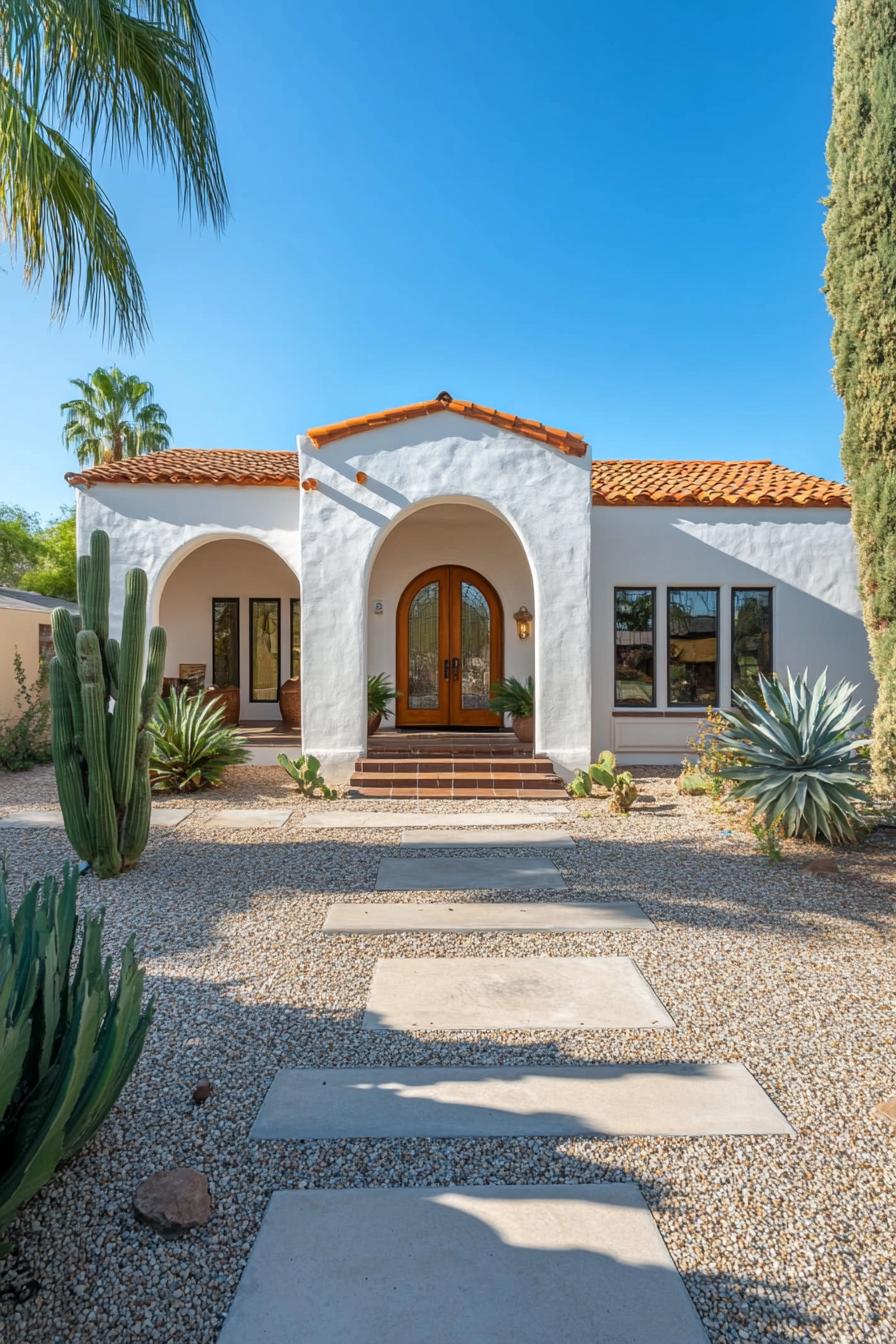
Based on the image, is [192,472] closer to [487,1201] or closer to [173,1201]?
[173,1201]

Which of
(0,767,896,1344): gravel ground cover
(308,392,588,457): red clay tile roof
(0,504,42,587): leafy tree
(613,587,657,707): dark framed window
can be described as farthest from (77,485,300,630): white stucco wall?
(0,504,42,587): leafy tree

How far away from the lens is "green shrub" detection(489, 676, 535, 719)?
38.4 ft

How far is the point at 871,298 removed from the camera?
7.61 m

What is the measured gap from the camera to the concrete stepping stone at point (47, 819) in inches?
321

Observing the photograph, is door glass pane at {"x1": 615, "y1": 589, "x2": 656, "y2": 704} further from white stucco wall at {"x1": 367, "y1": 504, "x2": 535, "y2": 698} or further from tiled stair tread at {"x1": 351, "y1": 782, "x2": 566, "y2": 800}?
tiled stair tread at {"x1": 351, "y1": 782, "x2": 566, "y2": 800}

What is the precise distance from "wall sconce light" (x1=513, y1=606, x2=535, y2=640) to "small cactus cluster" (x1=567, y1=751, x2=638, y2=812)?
3.66 metres

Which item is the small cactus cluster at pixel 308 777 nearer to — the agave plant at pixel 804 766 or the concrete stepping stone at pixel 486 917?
the concrete stepping stone at pixel 486 917

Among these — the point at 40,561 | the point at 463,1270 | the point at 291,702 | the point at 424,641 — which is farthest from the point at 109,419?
the point at 463,1270

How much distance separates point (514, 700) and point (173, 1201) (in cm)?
975

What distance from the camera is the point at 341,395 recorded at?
1673 centimetres

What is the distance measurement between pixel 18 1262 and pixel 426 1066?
170cm

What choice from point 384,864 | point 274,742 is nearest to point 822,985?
point 384,864

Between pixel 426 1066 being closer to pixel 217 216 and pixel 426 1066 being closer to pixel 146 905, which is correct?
pixel 146 905

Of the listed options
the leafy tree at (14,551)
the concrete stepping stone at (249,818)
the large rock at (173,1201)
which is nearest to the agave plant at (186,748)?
the concrete stepping stone at (249,818)
